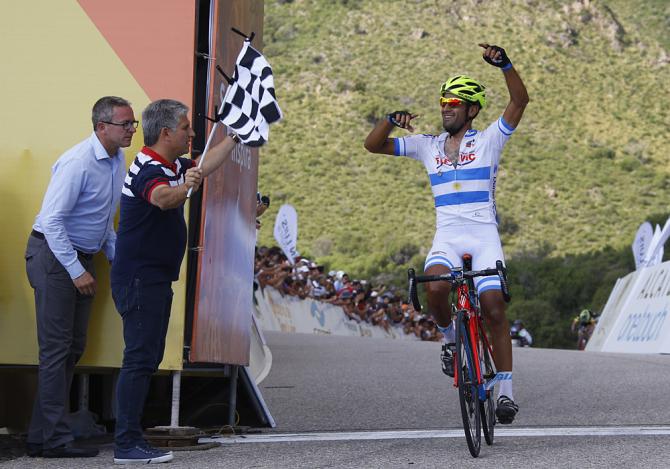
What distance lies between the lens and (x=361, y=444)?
7508 mm

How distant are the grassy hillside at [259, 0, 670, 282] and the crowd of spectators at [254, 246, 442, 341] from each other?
23407 mm

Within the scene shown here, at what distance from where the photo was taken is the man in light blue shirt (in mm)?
7125

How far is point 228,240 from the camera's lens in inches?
332

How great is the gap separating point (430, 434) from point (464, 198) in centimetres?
155

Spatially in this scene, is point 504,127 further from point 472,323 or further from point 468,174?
point 472,323

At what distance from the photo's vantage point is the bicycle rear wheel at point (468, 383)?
6668 millimetres

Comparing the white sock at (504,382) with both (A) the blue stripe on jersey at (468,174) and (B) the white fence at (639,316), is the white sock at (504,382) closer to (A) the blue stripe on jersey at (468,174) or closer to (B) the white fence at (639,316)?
(A) the blue stripe on jersey at (468,174)

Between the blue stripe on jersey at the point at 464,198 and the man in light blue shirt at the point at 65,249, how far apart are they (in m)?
1.94

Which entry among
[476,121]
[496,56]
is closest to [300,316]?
[496,56]

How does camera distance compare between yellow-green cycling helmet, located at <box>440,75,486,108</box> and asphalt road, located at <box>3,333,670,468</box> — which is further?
yellow-green cycling helmet, located at <box>440,75,486,108</box>

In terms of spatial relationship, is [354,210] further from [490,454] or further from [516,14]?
[490,454]

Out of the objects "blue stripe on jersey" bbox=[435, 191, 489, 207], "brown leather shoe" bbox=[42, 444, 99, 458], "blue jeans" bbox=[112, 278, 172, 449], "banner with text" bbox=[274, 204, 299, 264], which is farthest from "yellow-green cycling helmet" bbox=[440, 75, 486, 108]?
"banner with text" bbox=[274, 204, 299, 264]

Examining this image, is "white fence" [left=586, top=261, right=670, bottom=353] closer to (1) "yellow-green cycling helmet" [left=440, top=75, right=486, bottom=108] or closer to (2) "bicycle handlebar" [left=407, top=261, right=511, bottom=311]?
(1) "yellow-green cycling helmet" [left=440, top=75, right=486, bottom=108]

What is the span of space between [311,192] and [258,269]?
41189 mm
